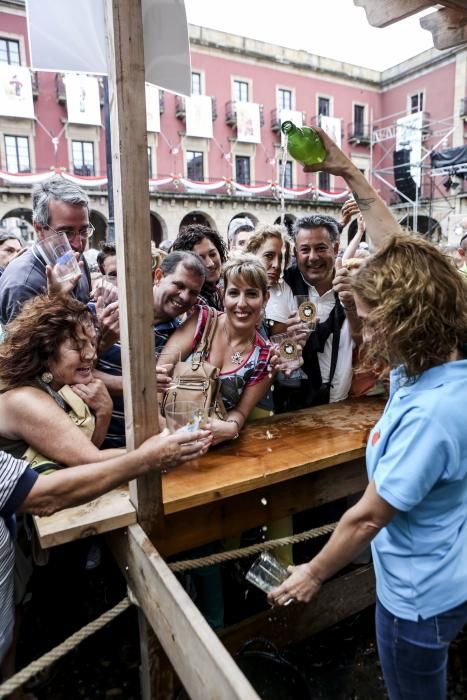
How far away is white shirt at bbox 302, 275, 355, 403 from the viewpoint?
272cm

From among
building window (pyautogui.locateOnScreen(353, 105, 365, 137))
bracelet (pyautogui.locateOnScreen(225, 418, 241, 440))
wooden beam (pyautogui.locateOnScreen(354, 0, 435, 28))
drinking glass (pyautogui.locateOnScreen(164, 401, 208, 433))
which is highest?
building window (pyautogui.locateOnScreen(353, 105, 365, 137))

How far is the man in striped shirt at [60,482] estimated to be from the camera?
1.38 metres

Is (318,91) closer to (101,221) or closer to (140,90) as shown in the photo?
(101,221)

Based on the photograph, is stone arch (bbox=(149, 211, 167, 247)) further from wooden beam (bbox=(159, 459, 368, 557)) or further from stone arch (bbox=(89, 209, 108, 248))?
wooden beam (bbox=(159, 459, 368, 557))

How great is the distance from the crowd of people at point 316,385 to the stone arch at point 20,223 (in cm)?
1433

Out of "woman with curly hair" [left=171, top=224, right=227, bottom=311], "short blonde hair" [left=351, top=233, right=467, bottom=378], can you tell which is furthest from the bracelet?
"woman with curly hair" [left=171, top=224, right=227, bottom=311]

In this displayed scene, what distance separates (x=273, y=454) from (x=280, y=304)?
1108mm

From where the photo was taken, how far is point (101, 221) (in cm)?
2231

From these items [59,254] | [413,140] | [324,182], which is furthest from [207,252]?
[324,182]

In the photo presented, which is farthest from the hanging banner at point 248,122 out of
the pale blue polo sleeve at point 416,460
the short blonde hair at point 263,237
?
→ the pale blue polo sleeve at point 416,460

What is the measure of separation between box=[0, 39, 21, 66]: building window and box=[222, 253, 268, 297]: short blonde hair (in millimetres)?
23785

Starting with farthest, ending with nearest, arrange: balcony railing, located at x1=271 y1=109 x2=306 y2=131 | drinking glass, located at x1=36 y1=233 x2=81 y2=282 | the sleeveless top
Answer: balcony railing, located at x1=271 y1=109 x2=306 y2=131
the sleeveless top
drinking glass, located at x1=36 y1=233 x2=81 y2=282

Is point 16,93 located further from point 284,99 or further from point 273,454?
point 273,454

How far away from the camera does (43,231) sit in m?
2.53
